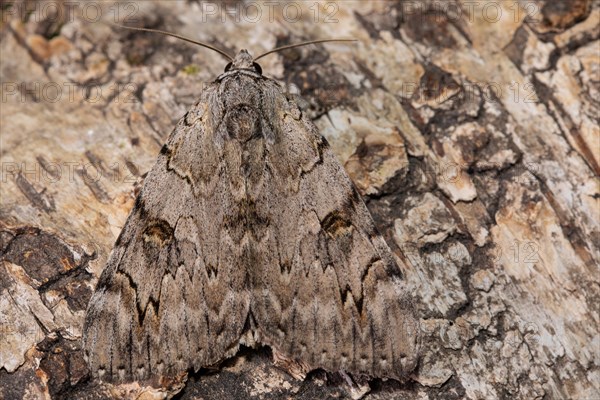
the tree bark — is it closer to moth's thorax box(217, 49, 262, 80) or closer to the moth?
the moth

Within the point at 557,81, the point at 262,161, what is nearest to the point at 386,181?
the point at 262,161

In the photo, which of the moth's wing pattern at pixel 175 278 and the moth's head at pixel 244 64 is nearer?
the moth's wing pattern at pixel 175 278

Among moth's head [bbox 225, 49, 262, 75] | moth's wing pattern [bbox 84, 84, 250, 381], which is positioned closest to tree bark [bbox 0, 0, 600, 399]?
moth's wing pattern [bbox 84, 84, 250, 381]

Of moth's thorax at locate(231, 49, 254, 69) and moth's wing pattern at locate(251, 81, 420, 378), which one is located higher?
moth's thorax at locate(231, 49, 254, 69)

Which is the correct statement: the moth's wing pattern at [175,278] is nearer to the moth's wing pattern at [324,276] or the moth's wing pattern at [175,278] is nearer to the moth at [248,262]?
the moth at [248,262]

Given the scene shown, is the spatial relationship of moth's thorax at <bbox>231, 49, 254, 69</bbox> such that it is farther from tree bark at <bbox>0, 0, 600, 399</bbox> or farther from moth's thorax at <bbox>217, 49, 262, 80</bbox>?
tree bark at <bbox>0, 0, 600, 399</bbox>

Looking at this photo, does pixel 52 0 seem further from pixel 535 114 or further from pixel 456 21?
pixel 535 114

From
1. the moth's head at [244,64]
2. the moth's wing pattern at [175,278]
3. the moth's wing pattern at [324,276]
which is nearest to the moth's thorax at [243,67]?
the moth's head at [244,64]

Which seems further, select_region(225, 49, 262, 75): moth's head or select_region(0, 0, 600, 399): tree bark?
select_region(225, 49, 262, 75): moth's head

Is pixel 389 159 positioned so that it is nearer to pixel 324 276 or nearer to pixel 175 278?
pixel 324 276
